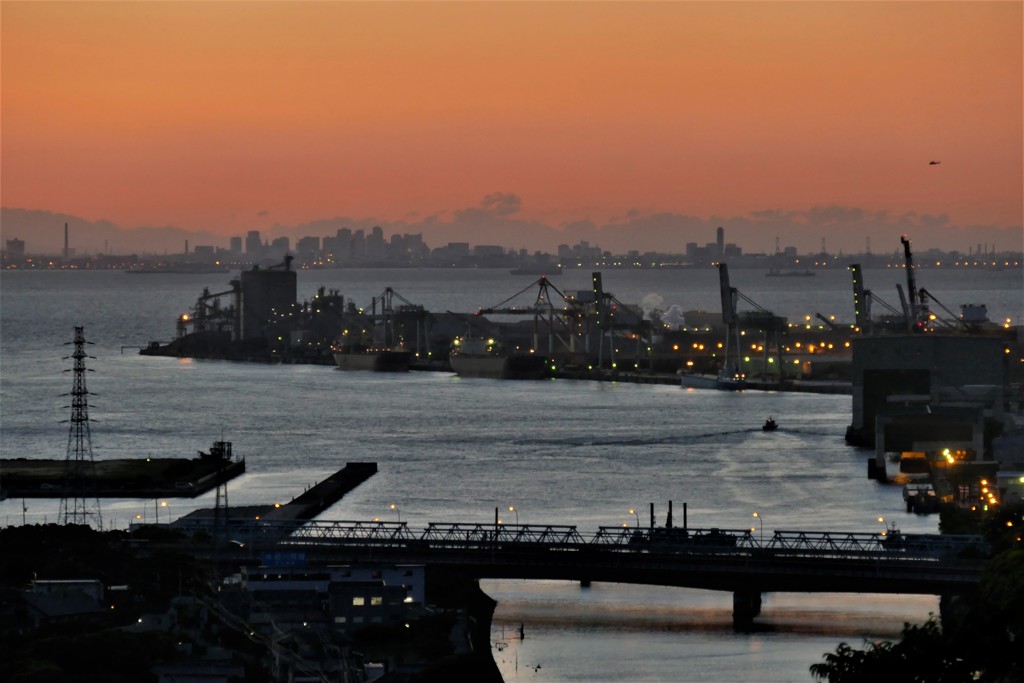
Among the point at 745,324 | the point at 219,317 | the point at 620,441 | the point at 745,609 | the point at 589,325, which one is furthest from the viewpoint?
the point at 219,317

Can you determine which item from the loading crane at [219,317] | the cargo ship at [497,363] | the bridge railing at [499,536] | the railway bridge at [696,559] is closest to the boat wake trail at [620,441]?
the bridge railing at [499,536]

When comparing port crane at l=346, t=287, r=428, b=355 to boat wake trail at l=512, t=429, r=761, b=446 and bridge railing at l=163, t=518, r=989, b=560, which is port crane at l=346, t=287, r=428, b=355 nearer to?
boat wake trail at l=512, t=429, r=761, b=446

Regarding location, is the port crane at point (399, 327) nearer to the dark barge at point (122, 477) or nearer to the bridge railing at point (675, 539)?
the dark barge at point (122, 477)

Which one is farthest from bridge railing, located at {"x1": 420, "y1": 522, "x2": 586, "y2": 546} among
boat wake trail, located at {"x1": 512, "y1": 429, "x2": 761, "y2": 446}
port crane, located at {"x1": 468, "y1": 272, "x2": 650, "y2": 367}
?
port crane, located at {"x1": 468, "y1": 272, "x2": 650, "y2": 367}

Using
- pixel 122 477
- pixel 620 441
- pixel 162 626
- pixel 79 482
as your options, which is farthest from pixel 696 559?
pixel 620 441

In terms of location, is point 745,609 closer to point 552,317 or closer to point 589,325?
point 589,325

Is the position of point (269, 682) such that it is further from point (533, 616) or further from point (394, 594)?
point (533, 616)

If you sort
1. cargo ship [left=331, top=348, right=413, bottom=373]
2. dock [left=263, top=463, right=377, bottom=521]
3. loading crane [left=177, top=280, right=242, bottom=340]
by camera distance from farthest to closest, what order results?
loading crane [left=177, top=280, right=242, bottom=340]
cargo ship [left=331, top=348, right=413, bottom=373]
dock [left=263, top=463, right=377, bottom=521]
